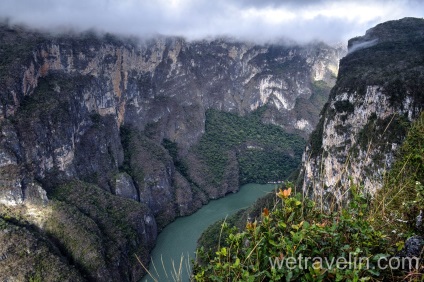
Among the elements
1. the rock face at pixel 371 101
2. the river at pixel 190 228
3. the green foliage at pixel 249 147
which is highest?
the rock face at pixel 371 101

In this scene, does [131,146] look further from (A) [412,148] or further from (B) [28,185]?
(A) [412,148]

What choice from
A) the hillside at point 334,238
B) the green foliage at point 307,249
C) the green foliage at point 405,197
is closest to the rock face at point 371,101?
the green foliage at point 405,197

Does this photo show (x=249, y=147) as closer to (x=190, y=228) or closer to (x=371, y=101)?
(x=190, y=228)

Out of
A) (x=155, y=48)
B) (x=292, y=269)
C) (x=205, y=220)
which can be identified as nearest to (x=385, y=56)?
(x=205, y=220)

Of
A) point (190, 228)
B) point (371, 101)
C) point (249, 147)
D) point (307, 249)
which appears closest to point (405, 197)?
point (307, 249)

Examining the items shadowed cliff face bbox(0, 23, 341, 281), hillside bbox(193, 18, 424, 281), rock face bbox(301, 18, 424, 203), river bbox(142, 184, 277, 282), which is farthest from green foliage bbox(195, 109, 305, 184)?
hillside bbox(193, 18, 424, 281)

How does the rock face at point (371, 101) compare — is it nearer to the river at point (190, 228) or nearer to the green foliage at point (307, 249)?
the river at point (190, 228)

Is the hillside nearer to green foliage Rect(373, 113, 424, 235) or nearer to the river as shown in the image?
green foliage Rect(373, 113, 424, 235)
